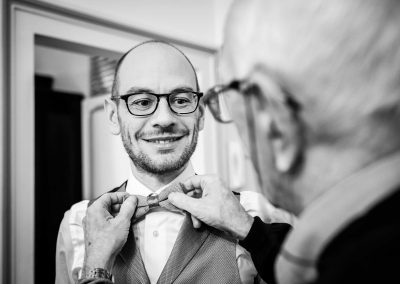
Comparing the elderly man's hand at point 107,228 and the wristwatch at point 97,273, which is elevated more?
the elderly man's hand at point 107,228

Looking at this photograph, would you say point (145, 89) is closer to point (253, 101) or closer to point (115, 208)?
point (115, 208)

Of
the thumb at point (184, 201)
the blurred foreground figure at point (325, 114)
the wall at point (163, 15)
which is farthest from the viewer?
the wall at point (163, 15)

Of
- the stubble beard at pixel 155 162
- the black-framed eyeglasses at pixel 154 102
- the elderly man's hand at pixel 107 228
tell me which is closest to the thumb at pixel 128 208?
the elderly man's hand at pixel 107 228

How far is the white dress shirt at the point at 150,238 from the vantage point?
0.86m

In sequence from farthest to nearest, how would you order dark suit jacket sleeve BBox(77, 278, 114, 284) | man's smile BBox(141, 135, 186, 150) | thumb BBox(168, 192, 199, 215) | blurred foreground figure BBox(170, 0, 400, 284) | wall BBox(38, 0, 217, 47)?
wall BBox(38, 0, 217, 47) < man's smile BBox(141, 135, 186, 150) < thumb BBox(168, 192, 199, 215) < dark suit jacket sleeve BBox(77, 278, 114, 284) < blurred foreground figure BBox(170, 0, 400, 284)

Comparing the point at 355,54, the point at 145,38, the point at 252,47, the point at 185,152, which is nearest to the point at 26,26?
the point at 145,38

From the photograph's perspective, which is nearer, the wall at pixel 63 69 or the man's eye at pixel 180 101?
the man's eye at pixel 180 101

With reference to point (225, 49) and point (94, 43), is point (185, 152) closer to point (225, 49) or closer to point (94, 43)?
point (225, 49)

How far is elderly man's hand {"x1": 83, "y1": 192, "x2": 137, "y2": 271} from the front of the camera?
80 centimetres

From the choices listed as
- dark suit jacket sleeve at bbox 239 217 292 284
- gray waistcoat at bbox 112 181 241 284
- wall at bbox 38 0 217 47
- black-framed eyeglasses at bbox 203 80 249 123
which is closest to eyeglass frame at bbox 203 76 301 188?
black-framed eyeglasses at bbox 203 80 249 123

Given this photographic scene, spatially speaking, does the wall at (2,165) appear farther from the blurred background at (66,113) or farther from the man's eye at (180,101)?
the man's eye at (180,101)

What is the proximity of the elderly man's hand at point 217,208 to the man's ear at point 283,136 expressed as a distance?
0.39 metres

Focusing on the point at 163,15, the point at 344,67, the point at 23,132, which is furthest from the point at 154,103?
the point at 163,15

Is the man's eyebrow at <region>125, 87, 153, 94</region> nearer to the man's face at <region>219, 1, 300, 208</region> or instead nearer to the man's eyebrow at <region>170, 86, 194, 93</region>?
the man's eyebrow at <region>170, 86, 194, 93</region>
